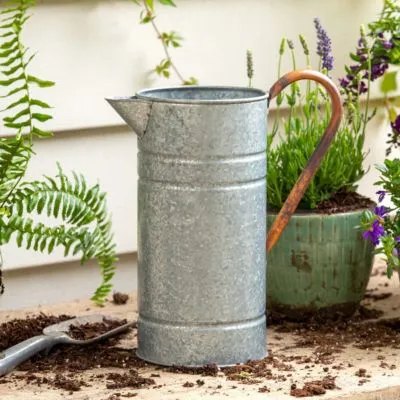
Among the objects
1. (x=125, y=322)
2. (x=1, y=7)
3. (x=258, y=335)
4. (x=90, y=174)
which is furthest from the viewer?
(x=90, y=174)

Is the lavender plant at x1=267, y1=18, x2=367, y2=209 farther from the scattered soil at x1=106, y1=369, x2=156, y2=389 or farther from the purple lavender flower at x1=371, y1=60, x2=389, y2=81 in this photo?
the scattered soil at x1=106, y1=369, x2=156, y2=389

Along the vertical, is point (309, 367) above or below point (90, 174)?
below

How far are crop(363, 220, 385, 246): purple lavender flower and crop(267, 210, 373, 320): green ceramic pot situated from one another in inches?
3.5

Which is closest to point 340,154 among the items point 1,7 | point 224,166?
point 224,166

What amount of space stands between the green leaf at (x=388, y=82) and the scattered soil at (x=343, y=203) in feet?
2.02

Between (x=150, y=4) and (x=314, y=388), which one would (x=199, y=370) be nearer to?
(x=314, y=388)

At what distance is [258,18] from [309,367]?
994 millimetres

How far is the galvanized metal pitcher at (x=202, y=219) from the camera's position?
187 cm

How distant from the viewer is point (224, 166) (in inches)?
74.2

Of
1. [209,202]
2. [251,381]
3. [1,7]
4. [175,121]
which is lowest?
[251,381]

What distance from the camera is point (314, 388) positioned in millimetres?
1827

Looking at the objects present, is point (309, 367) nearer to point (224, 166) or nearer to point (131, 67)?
point (224, 166)

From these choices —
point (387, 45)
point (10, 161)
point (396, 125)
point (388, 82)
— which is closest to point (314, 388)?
point (10, 161)

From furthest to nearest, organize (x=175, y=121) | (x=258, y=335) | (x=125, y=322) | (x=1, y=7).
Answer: (x=1, y=7) → (x=125, y=322) → (x=258, y=335) → (x=175, y=121)
